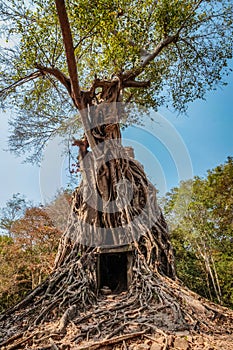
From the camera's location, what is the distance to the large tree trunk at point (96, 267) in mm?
3264

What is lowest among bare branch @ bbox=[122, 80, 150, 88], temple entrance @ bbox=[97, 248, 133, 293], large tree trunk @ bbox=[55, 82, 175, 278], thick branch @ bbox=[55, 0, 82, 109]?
temple entrance @ bbox=[97, 248, 133, 293]

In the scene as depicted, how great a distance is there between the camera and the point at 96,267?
503 cm

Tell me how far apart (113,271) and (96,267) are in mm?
1370

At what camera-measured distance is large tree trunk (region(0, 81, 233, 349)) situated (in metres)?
3.26

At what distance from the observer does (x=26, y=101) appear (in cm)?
634

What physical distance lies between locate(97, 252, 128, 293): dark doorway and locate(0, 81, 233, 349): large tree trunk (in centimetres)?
71

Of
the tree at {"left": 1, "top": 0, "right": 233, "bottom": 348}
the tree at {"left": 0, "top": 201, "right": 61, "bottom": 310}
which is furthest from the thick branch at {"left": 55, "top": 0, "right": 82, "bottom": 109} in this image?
the tree at {"left": 0, "top": 201, "right": 61, "bottom": 310}

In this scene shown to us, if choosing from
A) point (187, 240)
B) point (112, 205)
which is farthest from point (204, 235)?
point (112, 205)

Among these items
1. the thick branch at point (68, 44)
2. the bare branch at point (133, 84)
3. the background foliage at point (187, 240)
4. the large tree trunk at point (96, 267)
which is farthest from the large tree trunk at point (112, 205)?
the background foliage at point (187, 240)

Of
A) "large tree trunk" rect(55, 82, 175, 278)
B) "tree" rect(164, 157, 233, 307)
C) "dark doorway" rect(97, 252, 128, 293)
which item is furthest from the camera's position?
"tree" rect(164, 157, 233, 307)

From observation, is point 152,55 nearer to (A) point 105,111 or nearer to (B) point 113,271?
(A) point 105,111

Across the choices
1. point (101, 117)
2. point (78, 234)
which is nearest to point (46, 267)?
point (78, 234)

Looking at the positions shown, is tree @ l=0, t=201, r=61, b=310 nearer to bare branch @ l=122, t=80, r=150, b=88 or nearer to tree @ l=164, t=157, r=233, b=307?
tree @ l=164, t=157, r=233, b=307

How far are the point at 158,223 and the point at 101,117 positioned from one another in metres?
2.93
